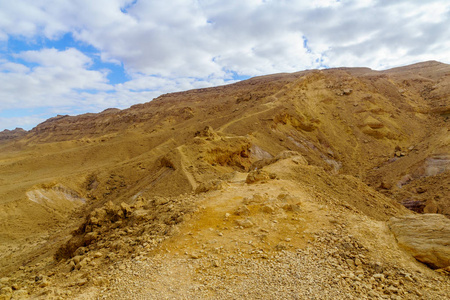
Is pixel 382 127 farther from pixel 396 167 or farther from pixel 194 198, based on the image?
pixel 194 198

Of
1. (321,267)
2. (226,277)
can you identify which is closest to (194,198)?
(226,277)

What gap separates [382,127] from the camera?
26.0 meters

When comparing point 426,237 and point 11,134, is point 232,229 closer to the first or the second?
point 426,237

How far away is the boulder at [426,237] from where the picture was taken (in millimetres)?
4180

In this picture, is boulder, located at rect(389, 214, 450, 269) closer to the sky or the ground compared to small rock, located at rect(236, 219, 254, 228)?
closer to the ground

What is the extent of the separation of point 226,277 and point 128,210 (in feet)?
12.9

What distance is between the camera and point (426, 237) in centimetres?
455

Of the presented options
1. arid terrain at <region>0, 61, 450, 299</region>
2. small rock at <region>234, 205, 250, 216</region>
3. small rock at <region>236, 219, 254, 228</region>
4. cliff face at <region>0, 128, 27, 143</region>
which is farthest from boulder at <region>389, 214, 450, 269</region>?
cliff face at <region>0, 128, 27, 143</region>

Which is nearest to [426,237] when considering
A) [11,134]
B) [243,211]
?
[243,211]

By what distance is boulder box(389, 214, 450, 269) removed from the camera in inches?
165

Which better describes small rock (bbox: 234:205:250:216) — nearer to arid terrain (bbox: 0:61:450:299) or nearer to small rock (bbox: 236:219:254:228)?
arid terrain (bbox: 0:61:450:299)

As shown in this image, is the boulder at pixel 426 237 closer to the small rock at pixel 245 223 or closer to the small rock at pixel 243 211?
the small rock at pixel 245 223

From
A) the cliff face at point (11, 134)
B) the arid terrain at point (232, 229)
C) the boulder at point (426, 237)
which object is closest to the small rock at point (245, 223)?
the arid terrain at point (232, 229)

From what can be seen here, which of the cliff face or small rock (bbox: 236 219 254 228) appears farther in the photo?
the cliff face
